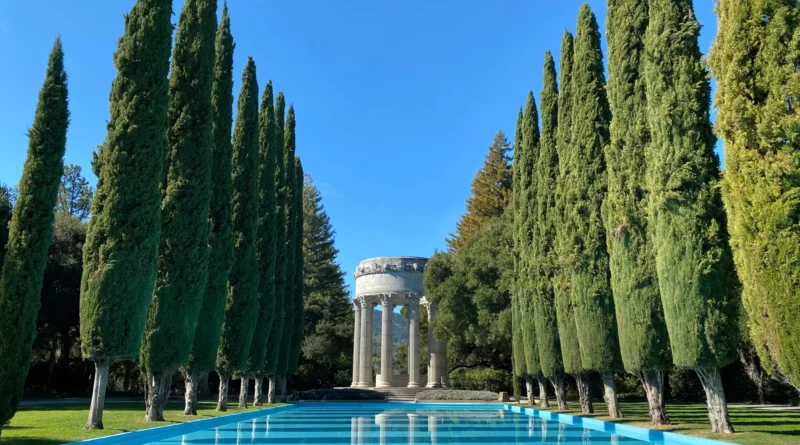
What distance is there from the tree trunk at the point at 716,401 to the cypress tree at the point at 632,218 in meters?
1.79

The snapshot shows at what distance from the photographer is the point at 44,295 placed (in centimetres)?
3105

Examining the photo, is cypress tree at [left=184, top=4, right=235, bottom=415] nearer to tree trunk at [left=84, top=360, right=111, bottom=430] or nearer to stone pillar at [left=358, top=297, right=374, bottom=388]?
tree trunk at [left=84, top=360, right=111, bottom=430]

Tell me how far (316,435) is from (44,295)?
22898 millimetres

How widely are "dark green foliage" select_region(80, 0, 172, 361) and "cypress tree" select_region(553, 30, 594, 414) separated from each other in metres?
12.5

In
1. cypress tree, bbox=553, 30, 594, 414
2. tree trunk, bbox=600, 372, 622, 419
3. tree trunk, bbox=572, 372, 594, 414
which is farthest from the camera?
tree trunk, bbox=572, 372, 594, 414

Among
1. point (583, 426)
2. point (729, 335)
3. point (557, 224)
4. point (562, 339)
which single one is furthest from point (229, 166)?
point (729, 335)

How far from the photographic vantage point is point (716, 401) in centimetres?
1241

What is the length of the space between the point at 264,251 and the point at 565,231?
14182 mm

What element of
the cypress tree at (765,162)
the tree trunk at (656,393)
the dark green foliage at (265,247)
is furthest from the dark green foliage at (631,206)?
the dark green foliage at (265,247)

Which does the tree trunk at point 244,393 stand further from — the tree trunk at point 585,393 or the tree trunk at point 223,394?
the tree trunk at point 585,393

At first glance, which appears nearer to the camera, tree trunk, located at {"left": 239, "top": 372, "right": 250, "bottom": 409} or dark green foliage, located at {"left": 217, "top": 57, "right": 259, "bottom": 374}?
dark green foliage, located at {"left": 217, "top": 57, "right": 259, "bottom": 374}

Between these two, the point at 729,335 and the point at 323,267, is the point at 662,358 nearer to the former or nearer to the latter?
the point at 729,335

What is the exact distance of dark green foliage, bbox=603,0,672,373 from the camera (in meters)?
14.4

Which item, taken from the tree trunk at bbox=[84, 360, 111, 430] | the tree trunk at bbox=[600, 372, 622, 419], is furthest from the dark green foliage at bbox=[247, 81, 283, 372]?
the tree trunk at bbox=[600, 372, 622, 419]
